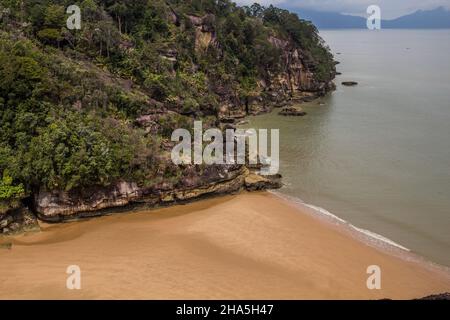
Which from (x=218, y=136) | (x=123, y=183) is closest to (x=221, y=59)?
(x=218, y=136)

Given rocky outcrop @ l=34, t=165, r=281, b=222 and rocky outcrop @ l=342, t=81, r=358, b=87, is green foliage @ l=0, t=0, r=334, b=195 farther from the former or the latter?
rocky outcrop @ l=342, t=81, r=358, b=87

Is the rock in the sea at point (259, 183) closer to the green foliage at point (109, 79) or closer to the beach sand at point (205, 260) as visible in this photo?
the beach sand at point (205, 260)

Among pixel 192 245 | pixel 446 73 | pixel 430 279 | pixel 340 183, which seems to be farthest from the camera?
pixel 446 73

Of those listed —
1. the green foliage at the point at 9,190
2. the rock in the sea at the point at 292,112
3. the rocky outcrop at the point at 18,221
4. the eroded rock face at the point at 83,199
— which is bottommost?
the rocky outcrop at the point at 18,221

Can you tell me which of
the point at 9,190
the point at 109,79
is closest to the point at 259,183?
the point at 109,79

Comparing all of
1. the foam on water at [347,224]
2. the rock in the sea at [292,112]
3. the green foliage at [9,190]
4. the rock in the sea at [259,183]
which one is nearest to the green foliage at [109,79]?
the green foliage at [9,190]

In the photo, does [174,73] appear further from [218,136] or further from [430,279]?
[430,279]
